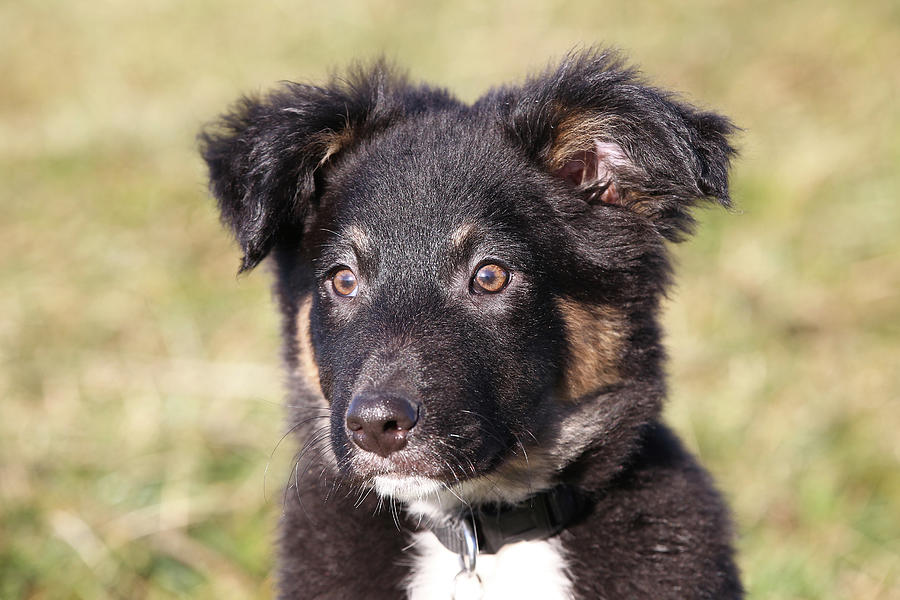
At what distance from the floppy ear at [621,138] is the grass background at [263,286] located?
0.50m

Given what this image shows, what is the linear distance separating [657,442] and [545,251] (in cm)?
92

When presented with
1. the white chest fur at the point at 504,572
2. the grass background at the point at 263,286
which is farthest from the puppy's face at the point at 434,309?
the grass background at the point at 263,286

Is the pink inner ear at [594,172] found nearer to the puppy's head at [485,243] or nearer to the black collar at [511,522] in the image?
the puppy's head at [485,243]

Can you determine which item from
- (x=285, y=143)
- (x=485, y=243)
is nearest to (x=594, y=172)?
(x=485, y=243)

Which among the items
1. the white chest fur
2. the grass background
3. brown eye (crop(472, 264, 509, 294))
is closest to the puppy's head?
brown eye (crop(472, 264, 509, 294))

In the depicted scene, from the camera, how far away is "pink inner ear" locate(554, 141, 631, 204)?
4.08 m

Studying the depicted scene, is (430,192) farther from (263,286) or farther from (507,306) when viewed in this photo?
(263,286)

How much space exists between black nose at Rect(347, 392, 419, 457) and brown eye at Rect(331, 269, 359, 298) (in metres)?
0.66

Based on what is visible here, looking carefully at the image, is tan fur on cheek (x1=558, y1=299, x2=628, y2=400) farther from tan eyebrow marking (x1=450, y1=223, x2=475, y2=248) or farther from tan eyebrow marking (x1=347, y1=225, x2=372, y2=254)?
tan eyebrow marking (x1=347, y1=225, x2=372, y2=254)

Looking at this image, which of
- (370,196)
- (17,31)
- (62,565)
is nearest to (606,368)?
(370,196)

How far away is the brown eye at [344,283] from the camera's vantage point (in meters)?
3.96

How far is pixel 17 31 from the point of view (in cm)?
1271

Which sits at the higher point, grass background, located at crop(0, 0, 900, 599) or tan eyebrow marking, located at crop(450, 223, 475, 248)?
tan eyebrow marking, located at crop(450, 223, 475, 248)

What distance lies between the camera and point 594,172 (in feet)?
13.6
